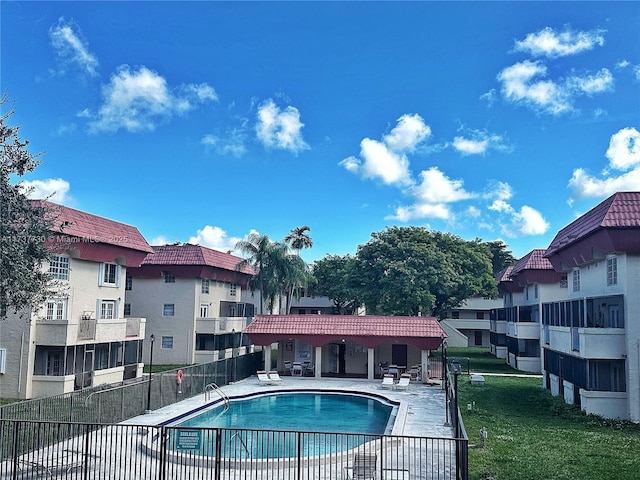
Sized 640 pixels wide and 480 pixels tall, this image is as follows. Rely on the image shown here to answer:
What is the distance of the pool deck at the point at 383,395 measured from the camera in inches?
792

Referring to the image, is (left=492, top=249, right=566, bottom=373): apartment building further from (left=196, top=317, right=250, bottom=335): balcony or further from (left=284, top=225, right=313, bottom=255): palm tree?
(left=196, top=317, right=250, bottom=335): balcony

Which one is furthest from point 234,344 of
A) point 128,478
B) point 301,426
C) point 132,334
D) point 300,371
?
point 128,478

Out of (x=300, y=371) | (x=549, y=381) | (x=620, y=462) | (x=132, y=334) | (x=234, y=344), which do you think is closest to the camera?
(x=620, y=462)

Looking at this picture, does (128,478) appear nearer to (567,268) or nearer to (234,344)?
(567,268)

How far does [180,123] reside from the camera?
31.4 metres

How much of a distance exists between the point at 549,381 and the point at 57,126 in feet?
90.9

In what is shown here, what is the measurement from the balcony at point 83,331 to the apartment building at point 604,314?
2153 cm

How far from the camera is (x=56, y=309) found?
1043 inches

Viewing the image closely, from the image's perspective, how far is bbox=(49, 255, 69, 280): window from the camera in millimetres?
25859

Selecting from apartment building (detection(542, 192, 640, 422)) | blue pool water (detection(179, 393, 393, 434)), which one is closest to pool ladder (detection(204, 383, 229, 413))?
blue pool water (detection(179, 393, 393, 434))

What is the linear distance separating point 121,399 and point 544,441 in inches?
555

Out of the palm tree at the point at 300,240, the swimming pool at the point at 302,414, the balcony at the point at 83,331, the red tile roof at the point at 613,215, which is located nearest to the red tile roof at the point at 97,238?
the balcony at the point at 83,331

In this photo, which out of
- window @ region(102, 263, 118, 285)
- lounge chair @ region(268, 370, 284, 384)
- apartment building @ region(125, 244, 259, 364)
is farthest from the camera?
apartment building @ region(125, 244, 259, 364)

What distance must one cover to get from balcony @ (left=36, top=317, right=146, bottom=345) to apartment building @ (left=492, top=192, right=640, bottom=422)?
21.5 metres
